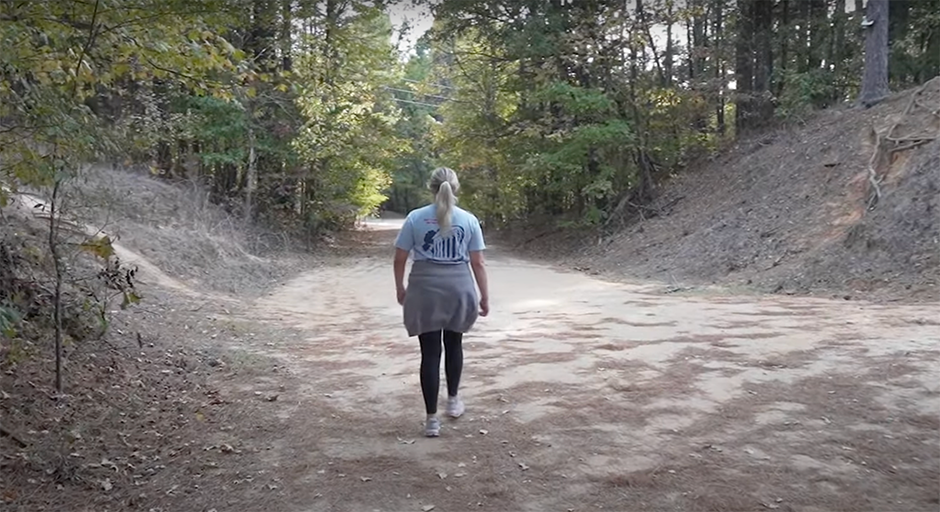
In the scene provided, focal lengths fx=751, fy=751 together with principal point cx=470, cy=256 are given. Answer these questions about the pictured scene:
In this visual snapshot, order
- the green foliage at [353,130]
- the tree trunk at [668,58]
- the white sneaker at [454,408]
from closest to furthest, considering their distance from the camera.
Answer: the white sneaker at [454,408] < the green foliage at [353,130] < the tree trunk at [668,58]

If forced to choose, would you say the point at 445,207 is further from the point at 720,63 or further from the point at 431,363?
the point at 720,63

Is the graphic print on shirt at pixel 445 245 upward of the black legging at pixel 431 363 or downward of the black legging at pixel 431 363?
upward

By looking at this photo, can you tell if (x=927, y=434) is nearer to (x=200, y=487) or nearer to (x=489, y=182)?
(x=200, y=487)

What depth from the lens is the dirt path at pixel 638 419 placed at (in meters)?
3.74

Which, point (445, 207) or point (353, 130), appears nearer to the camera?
point (445, 207)

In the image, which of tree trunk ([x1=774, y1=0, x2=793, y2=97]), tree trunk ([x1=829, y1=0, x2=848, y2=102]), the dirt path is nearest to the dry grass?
the dirt path

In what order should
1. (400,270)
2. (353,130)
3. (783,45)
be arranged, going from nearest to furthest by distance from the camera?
1. (400,270)
2. (353,130)
3. (783,45)

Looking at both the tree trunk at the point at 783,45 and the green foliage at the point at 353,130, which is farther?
the tree trunk at the point at 783,45

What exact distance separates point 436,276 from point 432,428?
0.95 metres

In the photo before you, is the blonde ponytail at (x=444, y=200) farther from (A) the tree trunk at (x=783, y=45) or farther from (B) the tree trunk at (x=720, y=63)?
(A) the tree trunk at (x=783, y=45)

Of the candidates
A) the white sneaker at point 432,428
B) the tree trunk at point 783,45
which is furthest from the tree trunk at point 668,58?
the white sneaker at point 432,428

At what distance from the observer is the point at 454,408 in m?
5.07

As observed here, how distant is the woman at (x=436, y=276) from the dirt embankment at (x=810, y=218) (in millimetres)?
7679

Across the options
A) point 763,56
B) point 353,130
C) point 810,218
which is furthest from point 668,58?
point 353,130
